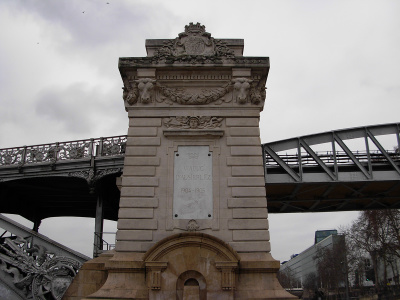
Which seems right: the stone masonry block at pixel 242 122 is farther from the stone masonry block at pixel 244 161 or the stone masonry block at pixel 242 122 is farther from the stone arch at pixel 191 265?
the stone arch at pixel 191 265

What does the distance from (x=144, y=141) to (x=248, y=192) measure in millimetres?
4505

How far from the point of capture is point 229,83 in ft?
53.8

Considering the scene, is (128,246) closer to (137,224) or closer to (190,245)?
(137,224)

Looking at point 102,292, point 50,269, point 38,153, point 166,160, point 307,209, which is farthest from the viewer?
point 307,209

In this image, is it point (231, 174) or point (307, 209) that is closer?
point (231, 174)

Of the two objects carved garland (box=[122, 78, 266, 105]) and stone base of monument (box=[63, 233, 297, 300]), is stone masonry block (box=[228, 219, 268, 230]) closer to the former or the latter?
stone base of monument (box=[63, 233, 297, 300])

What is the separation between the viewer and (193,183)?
15.2 m

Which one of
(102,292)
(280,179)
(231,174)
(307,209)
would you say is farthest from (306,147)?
(102,292)

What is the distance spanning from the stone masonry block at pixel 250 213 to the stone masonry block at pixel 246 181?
96cm

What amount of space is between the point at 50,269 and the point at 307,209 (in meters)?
19.1

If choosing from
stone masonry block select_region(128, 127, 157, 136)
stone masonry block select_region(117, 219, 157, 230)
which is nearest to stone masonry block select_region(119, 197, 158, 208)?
stone masonry block select_region(117, 219, 157, 230)

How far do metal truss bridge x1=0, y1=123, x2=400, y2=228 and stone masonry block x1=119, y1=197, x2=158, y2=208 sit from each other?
746cm

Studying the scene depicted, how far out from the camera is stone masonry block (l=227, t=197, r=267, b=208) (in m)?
14.7

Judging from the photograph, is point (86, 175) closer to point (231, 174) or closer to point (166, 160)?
point (166, 160)
